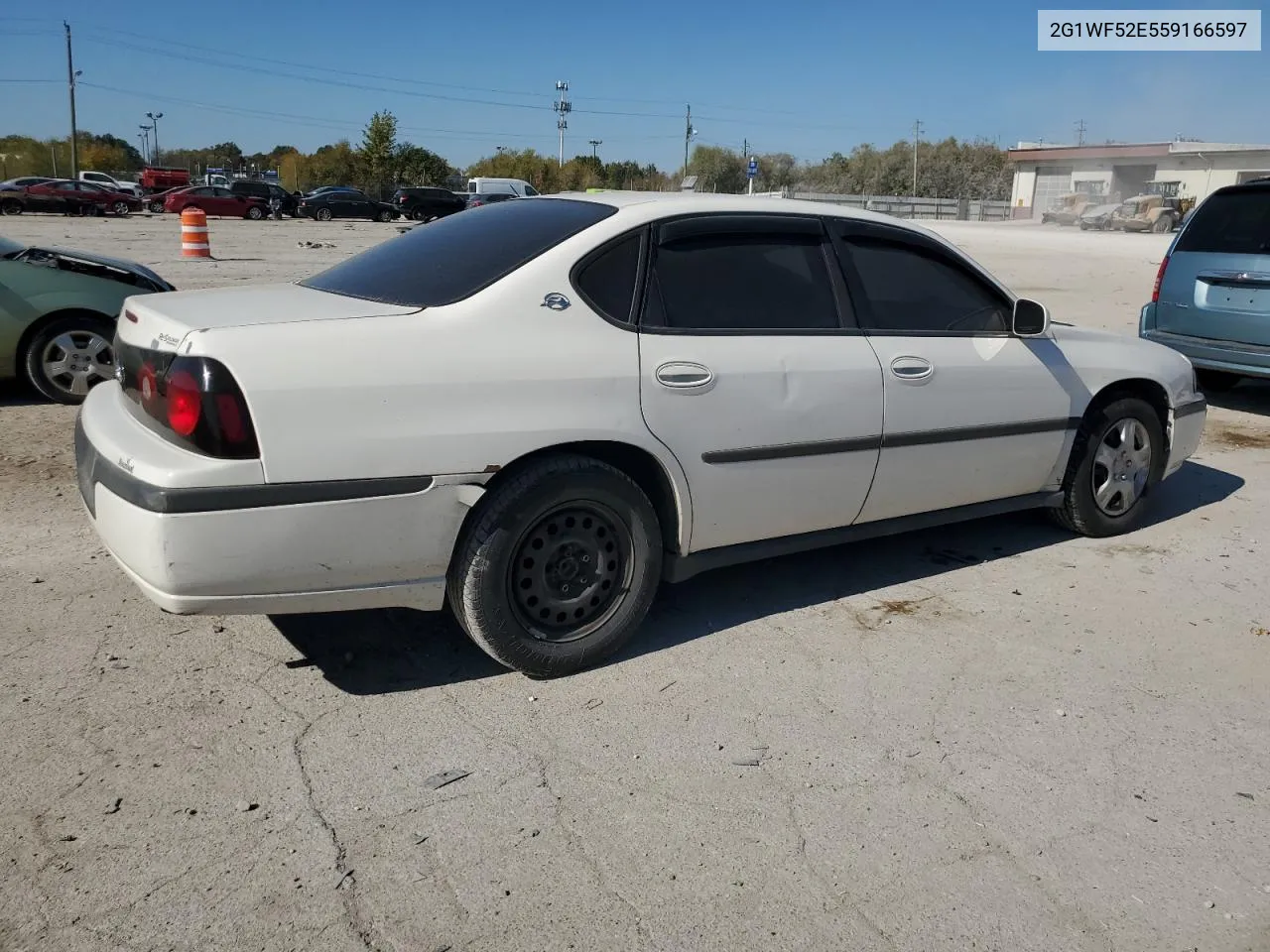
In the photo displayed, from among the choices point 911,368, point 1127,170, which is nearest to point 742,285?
point 911,368

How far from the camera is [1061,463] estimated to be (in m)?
4.99

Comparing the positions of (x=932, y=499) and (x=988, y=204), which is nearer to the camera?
(x=932, y=499)

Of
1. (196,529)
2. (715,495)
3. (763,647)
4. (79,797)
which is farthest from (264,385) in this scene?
(763,647)

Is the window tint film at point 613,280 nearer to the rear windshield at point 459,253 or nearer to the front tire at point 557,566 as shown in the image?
the rear windshield at point 459,253

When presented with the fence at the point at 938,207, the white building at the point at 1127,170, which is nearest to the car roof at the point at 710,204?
the white building at the point at 1127,170

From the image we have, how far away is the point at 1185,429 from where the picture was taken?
5.53 metres

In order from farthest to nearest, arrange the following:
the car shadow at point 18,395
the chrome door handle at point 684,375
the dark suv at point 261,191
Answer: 1. the dark suv at point 261,191
2. the car shadow at point 18,395
3. the chrome door handle at point 684,375

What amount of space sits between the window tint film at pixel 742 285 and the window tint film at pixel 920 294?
0.78ft

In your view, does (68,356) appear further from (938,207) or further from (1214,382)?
(938,207)

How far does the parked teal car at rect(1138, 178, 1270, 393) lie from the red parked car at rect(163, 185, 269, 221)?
128ft

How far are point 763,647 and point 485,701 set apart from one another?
110 centimetres

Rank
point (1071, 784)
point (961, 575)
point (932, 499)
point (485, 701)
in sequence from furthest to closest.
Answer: point (961, 575) < point (932, 499) < point (485, 701) < point (1071, 784)

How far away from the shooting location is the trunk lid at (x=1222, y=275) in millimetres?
7941

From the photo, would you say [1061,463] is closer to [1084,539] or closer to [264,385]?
[1084,539]
